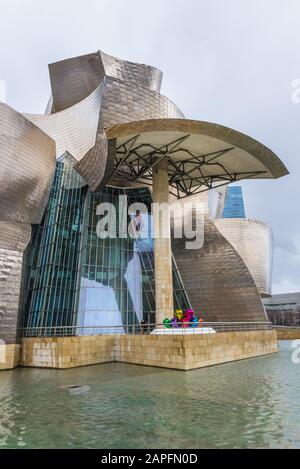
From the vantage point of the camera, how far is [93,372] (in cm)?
1260

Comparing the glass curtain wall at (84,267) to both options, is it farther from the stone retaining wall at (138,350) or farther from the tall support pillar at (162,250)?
the tall support pillar at (162,250)

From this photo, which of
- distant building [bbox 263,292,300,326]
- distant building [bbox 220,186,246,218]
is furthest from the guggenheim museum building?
distant building [bbox 263,292,300,326]

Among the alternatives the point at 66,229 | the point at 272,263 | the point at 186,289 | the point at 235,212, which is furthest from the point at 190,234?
the point at 235,212

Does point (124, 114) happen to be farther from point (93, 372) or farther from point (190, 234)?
point (93, 372)

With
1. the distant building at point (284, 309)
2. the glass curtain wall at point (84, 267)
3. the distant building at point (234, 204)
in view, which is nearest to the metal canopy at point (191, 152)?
the glass curtain wall at point (84, 267)

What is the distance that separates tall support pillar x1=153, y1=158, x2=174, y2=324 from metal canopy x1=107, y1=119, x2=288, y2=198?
0.98m

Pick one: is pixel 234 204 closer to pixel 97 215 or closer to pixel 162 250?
pixel 97 215

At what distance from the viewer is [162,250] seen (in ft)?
62.4

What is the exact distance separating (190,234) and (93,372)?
48.4 ft

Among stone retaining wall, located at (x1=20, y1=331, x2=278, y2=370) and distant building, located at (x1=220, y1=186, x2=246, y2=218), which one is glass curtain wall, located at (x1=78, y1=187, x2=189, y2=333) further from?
distant building, located at (x1=220, y1=186, x2=246, y2=218)

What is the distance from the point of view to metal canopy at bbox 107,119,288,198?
15945mm

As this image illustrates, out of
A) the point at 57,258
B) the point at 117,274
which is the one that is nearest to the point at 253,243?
the point at 117,274

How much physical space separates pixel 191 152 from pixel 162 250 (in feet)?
18.8

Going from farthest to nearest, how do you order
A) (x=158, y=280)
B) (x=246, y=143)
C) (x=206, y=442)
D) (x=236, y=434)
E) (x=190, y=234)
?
(x=190, y=234)
(x=158, y=280)
(x=246, y=143)
(x=236, y=434)
(x=206, y=442)
